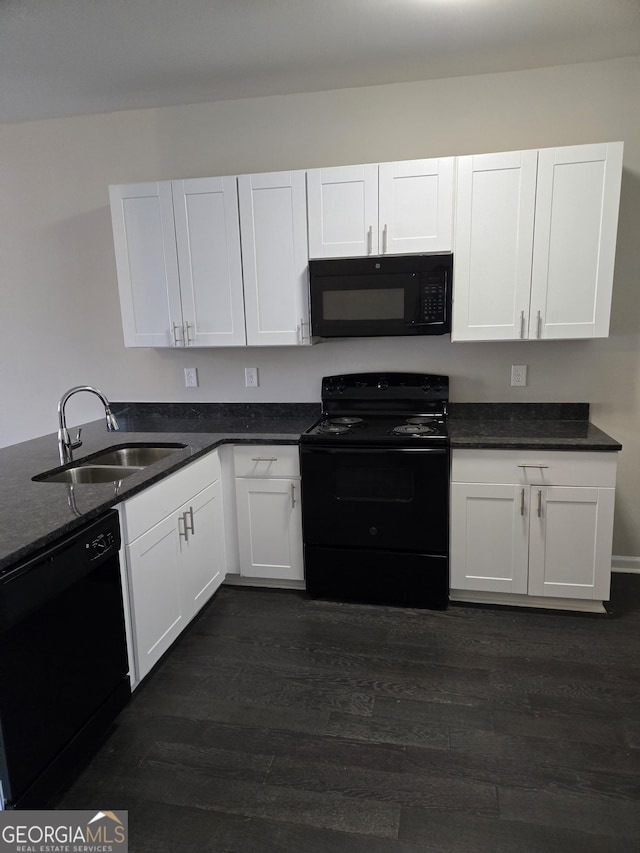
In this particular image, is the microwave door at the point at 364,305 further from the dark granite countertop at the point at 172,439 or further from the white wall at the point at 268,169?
the dark granite countertop at the point at 172,439

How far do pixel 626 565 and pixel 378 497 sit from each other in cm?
150

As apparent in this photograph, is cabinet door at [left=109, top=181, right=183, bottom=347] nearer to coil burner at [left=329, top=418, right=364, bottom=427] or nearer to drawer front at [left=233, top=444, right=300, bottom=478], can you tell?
drawer front at [left=233, top=444, right=300, bottom=478]

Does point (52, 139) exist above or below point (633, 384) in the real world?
above

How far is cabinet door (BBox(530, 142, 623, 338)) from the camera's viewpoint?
249cm

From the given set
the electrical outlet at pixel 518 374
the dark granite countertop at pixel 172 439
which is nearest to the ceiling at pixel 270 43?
the electrical outlet at pixel 518 374

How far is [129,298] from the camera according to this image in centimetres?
304

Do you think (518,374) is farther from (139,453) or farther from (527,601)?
(139,453)

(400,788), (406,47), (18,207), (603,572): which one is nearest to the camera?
(400,788)

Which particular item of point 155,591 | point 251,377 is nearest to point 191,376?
point 251,377

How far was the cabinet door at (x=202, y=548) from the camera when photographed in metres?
2.51

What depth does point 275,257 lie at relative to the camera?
9.36 feet

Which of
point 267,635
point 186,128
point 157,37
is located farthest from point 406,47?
point 267,635

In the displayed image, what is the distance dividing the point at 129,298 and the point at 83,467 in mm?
1024

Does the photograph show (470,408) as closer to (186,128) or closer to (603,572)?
(603,572)
